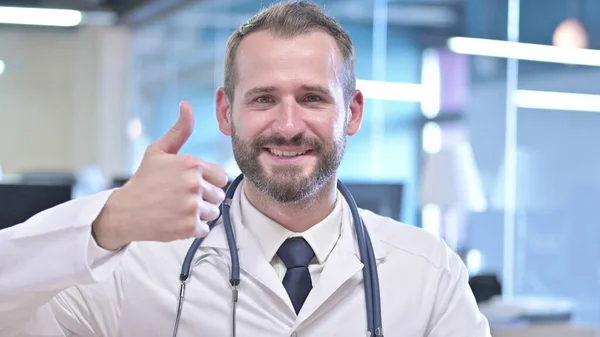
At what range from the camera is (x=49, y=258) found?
119 cm

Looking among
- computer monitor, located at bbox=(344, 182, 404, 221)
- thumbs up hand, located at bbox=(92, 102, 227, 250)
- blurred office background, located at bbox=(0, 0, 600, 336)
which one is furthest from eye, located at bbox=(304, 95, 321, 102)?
blurred office background, located at bbox=(0, 0, 600, 336)

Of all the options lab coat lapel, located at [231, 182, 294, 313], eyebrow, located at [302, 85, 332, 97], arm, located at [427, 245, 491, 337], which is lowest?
arm, located at [427, 245, 491, 337]

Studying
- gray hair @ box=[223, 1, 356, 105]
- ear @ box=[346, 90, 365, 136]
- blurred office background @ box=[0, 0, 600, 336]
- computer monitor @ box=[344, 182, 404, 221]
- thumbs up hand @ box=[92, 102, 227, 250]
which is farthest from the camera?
blurred office background @ box=[0, 0, 600, 336]

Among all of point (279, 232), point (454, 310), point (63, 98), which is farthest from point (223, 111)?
point (63, 98)

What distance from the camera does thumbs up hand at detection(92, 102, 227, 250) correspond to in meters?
1.09

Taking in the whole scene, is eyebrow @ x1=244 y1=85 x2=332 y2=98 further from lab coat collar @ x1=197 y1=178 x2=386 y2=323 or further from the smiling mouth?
lab coat collar @ x1=197 y1=178 x2=386 y2=323

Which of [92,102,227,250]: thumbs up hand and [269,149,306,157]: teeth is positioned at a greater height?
[269,149,306,157]: teeth

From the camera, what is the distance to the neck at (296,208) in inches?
67.2

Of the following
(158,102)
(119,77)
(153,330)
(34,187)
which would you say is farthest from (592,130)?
(119,77)

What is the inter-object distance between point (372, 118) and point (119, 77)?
4792mm

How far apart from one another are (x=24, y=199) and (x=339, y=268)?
1203 mm

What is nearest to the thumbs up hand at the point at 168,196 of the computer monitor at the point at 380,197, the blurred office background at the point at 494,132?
the computer monitor at the point at 380,197

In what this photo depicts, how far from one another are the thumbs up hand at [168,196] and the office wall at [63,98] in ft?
28.1

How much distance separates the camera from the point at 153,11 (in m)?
8.93
